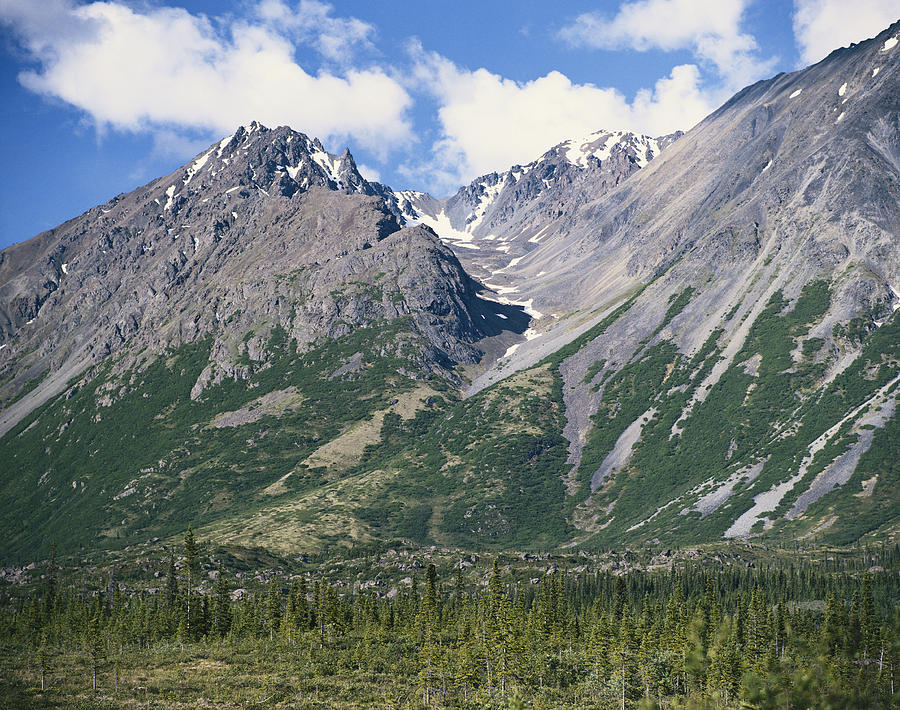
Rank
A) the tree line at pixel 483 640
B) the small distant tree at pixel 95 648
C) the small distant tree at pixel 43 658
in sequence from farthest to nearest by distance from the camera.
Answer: the tree line at pixel 483 640 < the small distant tree at pixel 95 648 < the small distant tree at pixel 43 658

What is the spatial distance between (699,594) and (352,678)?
110m

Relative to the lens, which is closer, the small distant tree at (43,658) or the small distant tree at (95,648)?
the small distant tree at (43,658)

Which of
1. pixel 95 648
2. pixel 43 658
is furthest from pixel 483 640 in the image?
pixel 43 658

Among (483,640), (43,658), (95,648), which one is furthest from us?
(483,640)

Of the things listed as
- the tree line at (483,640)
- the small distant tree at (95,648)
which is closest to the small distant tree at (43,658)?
the tree line at (483,640)

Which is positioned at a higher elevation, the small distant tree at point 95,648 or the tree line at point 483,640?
the small distant tree at point 95,648

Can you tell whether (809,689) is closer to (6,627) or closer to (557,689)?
(557,689)

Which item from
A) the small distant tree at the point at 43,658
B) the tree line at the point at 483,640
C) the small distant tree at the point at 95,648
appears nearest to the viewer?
the small distant tree at the point at 43,658

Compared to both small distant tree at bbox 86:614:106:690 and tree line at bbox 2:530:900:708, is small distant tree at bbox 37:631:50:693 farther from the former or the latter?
small distant tree at bbox 86:614:106:690

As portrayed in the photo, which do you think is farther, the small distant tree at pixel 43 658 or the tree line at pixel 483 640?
the tree line at pixel 483 640

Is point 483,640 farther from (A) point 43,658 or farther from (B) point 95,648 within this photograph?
(A) point 43,658

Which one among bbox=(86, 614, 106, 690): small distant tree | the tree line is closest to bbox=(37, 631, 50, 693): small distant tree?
the tree line

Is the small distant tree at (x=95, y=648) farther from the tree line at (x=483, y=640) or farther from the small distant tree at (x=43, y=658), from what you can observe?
the small distant tree at (x=43, y=658)

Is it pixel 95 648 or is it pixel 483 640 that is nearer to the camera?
pixel 95 648
